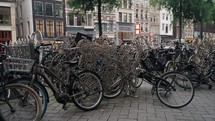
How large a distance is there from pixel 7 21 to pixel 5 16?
2.08 ft

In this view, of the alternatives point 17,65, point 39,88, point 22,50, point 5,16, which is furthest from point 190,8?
point 5,16

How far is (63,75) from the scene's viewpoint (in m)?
3.68

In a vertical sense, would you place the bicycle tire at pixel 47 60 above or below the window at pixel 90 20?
below

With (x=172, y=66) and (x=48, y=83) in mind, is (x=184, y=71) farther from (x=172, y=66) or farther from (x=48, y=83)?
(x=48, y=83)

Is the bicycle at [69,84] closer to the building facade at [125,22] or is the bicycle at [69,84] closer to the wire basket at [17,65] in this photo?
the wire basket at [17,65]

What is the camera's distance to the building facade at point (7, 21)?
81.8 feet

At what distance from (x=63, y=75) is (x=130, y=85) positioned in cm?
159

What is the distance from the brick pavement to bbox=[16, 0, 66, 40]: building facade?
2521 centimetres

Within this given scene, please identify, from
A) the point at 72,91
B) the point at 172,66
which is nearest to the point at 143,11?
the point at 172,66

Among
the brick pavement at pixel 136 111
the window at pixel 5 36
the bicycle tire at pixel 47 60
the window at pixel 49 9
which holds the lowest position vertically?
the brick pavement at pixel 136 111

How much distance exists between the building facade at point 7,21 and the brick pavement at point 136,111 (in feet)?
78.5

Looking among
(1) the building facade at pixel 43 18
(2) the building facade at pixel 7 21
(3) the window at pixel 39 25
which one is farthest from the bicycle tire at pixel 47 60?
(3) the window at pixel 39 25

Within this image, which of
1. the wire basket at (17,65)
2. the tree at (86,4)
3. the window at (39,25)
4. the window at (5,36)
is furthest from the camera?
the window at (39,25)

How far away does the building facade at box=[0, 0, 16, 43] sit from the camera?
81.8 feet
